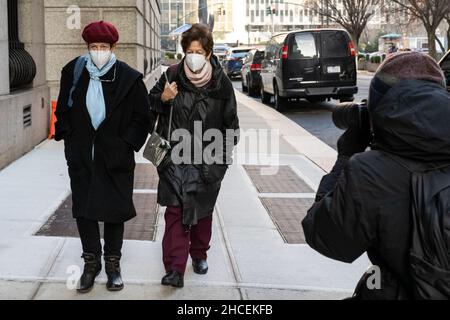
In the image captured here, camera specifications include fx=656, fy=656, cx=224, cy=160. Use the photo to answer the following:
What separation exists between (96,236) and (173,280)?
59 centimetres

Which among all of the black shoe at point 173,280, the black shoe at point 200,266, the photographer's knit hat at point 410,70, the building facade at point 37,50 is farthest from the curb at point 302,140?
the photographer's knit hat at point 410,70

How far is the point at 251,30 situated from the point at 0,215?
155616 mm

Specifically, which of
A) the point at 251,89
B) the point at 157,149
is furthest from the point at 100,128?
the point at 251,89

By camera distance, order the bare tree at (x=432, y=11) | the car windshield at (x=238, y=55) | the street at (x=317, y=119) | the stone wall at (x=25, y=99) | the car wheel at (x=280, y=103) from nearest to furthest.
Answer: the stone wall at (x=25, y=99), the street at (x=317, y=119), the car wheel at (x=280, y=103), the car windshield at (x=238, y=55), the bare tree at (x=432, y=11)

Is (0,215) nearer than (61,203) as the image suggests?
Yes

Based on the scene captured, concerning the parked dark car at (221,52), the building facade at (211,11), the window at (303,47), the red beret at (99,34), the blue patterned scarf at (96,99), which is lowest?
the blue patterned scarf at (96,99)

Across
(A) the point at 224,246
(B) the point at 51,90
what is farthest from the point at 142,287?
(B) the point at 51,90

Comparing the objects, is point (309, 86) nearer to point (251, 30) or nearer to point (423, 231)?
→ point (423, 231)

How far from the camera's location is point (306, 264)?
199 inches

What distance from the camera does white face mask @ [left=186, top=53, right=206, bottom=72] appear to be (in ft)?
13.9

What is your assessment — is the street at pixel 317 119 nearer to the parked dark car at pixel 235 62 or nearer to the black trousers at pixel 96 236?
the black trousers at pixel 96 236

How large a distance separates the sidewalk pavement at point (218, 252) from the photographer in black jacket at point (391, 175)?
2.18 metres

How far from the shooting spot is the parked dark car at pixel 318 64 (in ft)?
54.1
